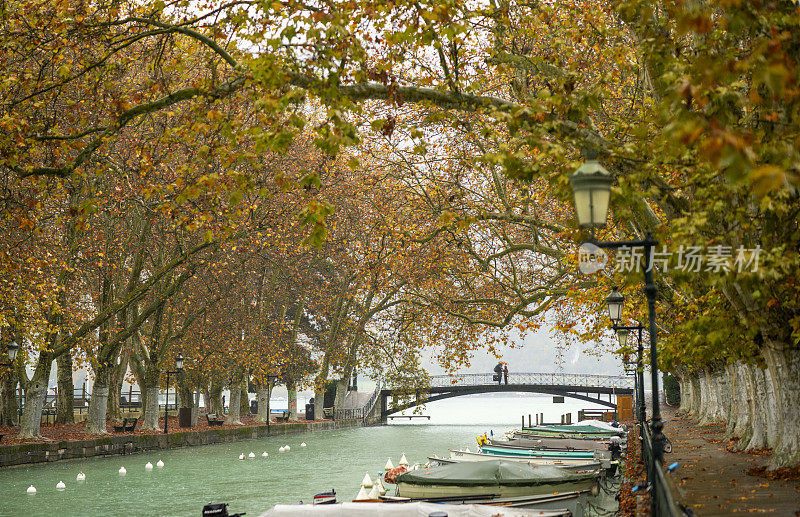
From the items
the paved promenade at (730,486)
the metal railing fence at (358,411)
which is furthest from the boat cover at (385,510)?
the metal railing fence at (358,411)

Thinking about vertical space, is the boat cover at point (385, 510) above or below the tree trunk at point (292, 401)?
above

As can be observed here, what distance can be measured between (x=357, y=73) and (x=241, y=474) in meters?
21.3

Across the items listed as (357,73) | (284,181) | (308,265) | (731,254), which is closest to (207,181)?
(284,181)

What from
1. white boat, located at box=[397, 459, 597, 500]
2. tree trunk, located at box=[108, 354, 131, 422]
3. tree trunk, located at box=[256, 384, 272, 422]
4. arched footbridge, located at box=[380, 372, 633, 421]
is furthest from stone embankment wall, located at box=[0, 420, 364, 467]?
arched footbridge, located at box=[380, 372, 633, 421]

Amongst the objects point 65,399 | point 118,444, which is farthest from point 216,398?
point 118,444

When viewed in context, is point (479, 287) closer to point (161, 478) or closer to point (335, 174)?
point (335, 174)

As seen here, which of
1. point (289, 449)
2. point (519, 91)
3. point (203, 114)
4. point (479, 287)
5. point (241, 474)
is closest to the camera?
point (203, 114)

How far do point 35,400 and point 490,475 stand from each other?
18807mm

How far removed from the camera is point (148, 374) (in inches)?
1416

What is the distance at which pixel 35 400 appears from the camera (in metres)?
28.4

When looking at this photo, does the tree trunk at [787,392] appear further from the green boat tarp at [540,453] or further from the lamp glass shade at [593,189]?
the green boat tarp at [540,453]

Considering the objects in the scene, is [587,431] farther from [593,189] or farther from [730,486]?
[593,189]

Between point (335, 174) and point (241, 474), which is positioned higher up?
point (335, 174)

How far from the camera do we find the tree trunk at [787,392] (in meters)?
12.1
